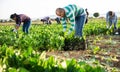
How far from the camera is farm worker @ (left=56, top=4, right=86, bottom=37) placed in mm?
9195

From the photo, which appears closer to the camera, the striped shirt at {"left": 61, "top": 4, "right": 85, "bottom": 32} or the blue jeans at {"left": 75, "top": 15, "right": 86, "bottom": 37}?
the striped shirt at {"left": 61, "top": 4, "right": 85, "bottom": 32}

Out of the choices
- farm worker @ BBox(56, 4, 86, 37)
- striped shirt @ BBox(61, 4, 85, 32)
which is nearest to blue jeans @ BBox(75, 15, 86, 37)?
farm worker @ BBox(56, 4, 86, 37)

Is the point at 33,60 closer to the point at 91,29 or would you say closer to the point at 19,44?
the point at 19,44

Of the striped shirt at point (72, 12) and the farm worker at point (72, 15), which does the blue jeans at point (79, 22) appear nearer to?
the farm worker at point (72, 15)

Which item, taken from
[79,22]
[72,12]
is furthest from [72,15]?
[79,22]

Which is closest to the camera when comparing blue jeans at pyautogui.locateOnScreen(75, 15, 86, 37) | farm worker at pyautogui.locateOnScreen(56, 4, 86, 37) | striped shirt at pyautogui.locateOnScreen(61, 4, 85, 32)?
farm worker at pyautogui.locateOnScreen(56, 4, 86, 37)

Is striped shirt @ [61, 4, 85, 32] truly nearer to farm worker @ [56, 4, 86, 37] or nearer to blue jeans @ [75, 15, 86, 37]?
farm worker @ [56, 4, 86, 37]

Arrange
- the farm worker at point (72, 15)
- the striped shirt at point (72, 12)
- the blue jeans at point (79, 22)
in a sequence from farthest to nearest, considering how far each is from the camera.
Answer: the blue jeans at point (79, 22)
the striped shirt at point (72, 12)
the farm worker at point (72, 15)

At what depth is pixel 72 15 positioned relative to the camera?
9555 millimetres

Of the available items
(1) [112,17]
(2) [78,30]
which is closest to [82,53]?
(2) [78,30]

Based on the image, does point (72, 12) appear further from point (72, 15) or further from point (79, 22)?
point (79, 22)

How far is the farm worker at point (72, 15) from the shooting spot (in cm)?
919

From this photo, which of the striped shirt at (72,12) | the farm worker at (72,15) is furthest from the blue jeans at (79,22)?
the striped shirt at (72,12)

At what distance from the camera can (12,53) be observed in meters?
5.42
